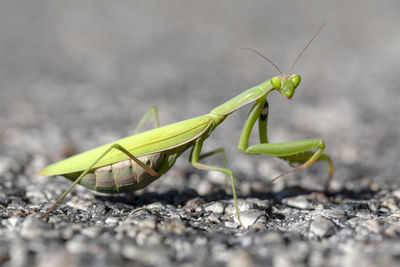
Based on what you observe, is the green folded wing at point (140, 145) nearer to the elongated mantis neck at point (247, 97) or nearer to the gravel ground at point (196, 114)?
the elongated mantis neck at point (247, 97)

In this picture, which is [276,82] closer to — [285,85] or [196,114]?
[285,85]

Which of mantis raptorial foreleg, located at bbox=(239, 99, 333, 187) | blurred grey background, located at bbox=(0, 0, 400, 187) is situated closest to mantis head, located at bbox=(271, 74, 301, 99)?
mantis raptorial foreleg, located at bbox=(239, 99, 333, 187)

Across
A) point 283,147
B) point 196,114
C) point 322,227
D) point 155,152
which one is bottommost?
point 322,227

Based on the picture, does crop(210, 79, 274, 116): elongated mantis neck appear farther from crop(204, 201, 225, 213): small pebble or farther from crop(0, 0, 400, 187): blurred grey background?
crop(0, 0, 400, 187): blurred grey background

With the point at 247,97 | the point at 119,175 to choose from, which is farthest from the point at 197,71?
the point at 119,175

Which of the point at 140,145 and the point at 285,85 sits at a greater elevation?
the point at 285,85

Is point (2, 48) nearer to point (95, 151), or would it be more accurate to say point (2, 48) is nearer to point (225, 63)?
point (225, 63)

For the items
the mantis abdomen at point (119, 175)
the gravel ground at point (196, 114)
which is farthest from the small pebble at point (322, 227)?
the mantis abdomen at point (119, 175)
